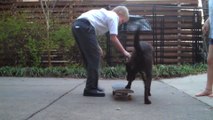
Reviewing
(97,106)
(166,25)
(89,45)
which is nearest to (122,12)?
(89,45)

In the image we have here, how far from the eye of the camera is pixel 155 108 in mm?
5512

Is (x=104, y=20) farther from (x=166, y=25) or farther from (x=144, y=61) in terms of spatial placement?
(x=166, y=25)

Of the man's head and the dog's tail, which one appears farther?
the man's head

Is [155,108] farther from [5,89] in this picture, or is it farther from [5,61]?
[5,61]

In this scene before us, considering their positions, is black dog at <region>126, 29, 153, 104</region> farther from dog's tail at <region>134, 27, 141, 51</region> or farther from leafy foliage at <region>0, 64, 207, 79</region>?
leafy foliage at <region>0, 64, 207, 79</region>

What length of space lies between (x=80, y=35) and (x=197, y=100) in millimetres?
2097

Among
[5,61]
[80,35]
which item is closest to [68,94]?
[80,35]

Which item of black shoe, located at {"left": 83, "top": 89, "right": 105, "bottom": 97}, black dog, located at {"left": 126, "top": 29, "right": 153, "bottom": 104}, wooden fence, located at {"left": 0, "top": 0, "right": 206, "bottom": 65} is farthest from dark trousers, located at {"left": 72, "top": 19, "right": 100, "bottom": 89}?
wooden fence, located at {"left": 0, "top": 0, "right": 206, "bottom": 65}

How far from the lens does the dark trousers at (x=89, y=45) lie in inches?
259

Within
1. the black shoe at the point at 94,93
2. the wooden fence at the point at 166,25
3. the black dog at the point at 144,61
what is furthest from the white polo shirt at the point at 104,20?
the wooden fence at the point at 166,25

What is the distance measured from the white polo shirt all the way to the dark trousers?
3.8 inches

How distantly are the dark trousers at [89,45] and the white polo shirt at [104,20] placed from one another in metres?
0.10

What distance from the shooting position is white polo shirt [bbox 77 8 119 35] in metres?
6.41

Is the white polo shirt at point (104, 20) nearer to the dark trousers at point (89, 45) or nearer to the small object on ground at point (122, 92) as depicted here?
the dark trousers at point (89, 45)
